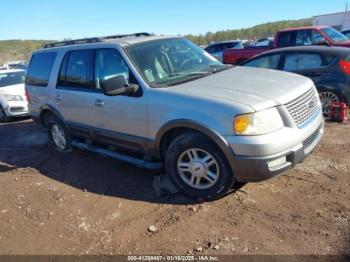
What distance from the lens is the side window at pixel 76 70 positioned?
537cm

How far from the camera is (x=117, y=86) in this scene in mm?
4371

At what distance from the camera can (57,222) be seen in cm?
418

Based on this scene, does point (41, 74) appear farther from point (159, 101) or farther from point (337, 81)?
point (337, 81)

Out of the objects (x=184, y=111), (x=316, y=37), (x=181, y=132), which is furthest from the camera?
(x=316, y=37)

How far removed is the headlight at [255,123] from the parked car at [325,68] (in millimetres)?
3831

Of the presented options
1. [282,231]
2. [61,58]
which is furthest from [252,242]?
[61,58]

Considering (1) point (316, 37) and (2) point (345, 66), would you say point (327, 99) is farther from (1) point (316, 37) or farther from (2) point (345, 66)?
(1) point (316, 37)

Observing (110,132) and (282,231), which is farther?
(110,132)

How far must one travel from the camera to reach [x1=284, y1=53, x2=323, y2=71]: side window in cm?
716

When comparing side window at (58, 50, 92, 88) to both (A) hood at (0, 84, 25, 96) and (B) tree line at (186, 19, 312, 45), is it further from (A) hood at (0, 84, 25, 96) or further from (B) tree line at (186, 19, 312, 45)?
(B) tree line at (186, 19, 312, 45)

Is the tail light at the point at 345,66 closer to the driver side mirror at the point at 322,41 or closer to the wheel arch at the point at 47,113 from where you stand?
the driver side mirror at the point at 322,41

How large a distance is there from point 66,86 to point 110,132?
1.35 metres

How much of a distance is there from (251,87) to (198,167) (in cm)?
109

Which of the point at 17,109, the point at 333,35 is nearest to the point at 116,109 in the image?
the point at 17,109
